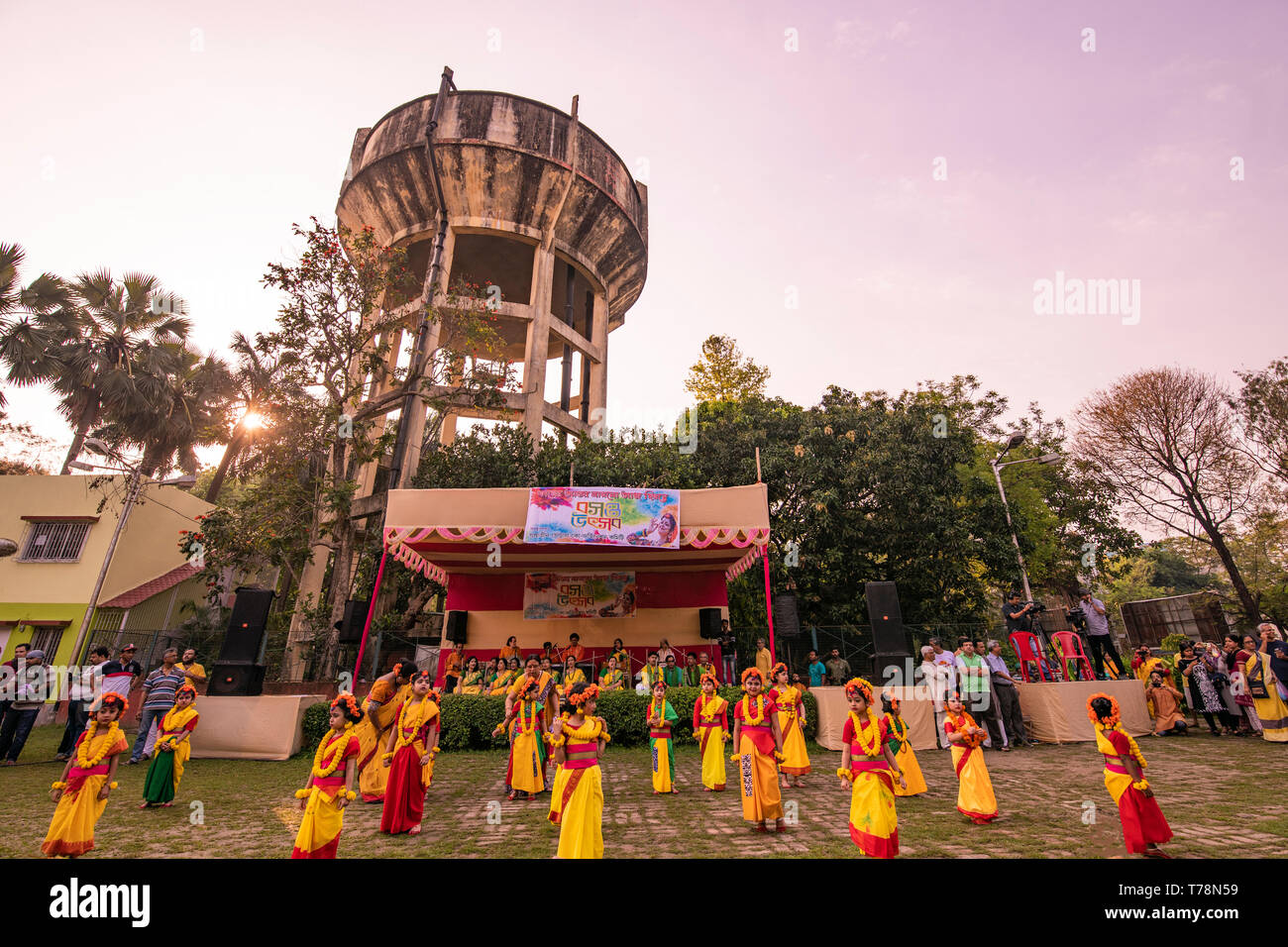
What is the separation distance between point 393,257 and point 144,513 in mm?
13465

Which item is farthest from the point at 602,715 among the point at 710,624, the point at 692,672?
the point at 710,624

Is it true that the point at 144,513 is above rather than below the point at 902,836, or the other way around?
above

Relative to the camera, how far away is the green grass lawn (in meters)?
5.38

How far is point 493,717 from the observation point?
11703mm

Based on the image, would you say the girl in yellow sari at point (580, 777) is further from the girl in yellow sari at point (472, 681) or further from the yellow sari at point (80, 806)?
the girl in yellow sari at point (472, 681)

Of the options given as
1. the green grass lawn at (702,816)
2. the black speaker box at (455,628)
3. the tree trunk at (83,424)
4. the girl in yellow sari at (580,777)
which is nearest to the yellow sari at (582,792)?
the girl in yellow sari at (580,777)

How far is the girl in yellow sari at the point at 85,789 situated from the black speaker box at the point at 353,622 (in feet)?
30.2

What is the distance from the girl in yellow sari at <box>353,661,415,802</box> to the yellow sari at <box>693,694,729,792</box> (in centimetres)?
407

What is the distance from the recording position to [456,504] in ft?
44.2

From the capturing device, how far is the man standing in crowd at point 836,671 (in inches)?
608
